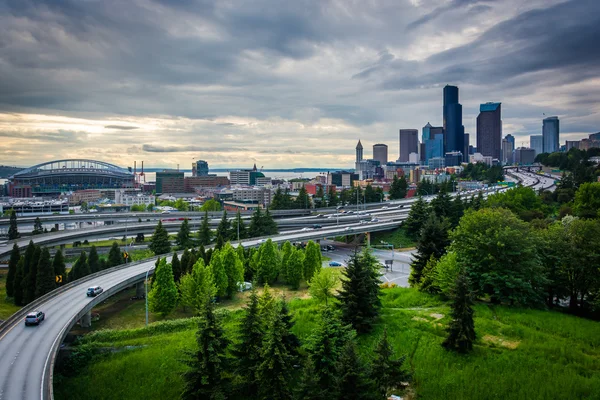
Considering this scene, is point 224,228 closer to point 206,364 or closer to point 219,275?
point 219,275

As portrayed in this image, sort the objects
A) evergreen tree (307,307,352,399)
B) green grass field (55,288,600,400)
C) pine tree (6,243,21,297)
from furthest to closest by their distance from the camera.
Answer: pine tree (6,243,21,297) → green grass field (55,288,600,400) → evergreen tree (307,307,352,399)

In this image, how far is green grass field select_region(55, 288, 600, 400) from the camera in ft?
64.5

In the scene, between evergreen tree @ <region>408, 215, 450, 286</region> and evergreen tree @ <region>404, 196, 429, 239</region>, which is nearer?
evergreen tree @ <region>408, 215, 450, 286</region>

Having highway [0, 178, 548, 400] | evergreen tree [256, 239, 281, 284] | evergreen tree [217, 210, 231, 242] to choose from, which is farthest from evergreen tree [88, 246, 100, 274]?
evergreen tree [256, 239, 281, 284]

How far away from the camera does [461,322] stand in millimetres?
22109

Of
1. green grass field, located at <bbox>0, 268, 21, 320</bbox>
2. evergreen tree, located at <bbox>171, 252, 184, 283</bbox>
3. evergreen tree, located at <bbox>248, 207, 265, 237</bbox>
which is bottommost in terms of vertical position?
green grass field, located at <bbox>0, 268, 21, 320</bbox>

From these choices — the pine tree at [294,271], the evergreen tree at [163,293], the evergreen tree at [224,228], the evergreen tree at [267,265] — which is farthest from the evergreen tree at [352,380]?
the evergreen tree at [224,228]

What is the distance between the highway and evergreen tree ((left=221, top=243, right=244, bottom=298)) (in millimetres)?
8414

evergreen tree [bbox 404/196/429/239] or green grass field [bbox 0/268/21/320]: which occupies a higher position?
evergreen tree [bbox 404/196/429/239]

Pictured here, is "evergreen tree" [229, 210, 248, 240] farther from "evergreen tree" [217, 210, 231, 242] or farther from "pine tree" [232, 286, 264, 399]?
"pine tree" [232, 286, 264, 399]

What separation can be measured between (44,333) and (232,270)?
53.0ft

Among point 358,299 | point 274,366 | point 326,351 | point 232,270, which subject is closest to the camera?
point 326,351

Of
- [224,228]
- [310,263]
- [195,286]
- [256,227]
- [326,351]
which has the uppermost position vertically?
[224,228]

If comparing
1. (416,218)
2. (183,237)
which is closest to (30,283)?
(183,237)
